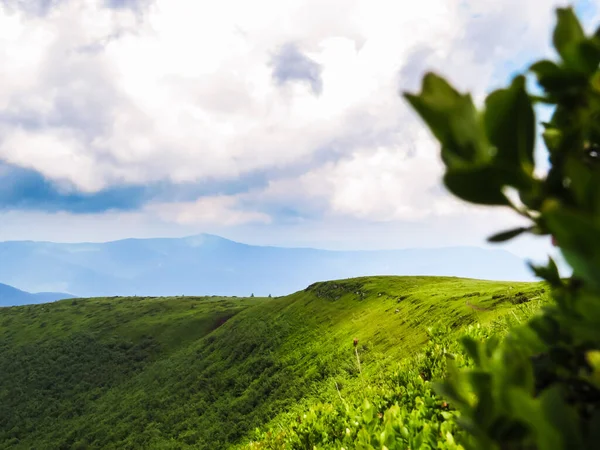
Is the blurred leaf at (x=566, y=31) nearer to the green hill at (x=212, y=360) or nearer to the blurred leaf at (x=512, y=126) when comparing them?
the blurred leaf at (x=512, y=126)

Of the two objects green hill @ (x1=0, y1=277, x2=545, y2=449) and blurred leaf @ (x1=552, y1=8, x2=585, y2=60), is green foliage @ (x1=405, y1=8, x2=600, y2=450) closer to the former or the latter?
blurred leaf @ (x1=552, y1=8, x2=585, y2=60)

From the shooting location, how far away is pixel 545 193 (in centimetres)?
97

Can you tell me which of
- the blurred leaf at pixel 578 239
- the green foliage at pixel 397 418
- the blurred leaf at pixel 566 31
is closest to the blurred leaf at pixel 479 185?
the blurred leaf at pixel 578 239

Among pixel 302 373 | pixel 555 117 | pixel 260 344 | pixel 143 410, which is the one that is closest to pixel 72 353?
pixel 143 410

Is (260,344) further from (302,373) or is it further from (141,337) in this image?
(141,337)

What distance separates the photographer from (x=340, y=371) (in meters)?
42.8

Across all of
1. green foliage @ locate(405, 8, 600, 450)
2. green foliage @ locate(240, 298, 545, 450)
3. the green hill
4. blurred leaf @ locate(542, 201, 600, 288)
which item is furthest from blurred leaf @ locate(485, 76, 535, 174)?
the green hill

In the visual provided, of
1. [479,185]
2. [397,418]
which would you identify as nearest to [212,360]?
[397,418]

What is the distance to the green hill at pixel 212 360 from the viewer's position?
38.5 m

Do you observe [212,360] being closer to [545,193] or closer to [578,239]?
[545,193]

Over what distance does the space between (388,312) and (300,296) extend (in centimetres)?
3770

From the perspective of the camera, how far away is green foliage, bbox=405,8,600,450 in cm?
80

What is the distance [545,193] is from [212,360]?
83.9 m

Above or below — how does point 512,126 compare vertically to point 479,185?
above
